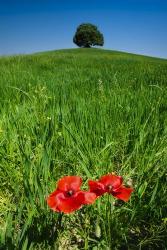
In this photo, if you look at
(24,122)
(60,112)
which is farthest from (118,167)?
(24,122)

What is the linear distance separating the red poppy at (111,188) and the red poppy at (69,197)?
58mm

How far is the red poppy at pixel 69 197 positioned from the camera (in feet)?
3.77

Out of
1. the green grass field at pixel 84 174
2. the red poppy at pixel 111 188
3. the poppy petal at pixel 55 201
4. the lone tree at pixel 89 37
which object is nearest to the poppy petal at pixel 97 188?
the red poppy at pixel 111 188

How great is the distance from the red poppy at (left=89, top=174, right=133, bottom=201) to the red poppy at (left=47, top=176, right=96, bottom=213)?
0.19ft

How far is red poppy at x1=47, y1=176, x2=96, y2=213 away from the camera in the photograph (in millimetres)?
1150

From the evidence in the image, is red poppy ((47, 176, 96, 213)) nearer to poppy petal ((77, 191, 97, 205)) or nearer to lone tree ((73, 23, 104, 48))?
poppy petal ((77, 191, 97, 205))

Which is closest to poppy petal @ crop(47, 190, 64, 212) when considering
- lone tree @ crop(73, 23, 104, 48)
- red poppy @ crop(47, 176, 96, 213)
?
red poppy @ crop(47, 176, 96, 213)

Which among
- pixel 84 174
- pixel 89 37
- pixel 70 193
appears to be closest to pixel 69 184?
pixel 70 193

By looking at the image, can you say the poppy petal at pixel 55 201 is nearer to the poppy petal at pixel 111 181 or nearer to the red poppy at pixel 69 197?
the red poppy at pixel 69 197

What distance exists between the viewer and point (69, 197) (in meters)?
1.20

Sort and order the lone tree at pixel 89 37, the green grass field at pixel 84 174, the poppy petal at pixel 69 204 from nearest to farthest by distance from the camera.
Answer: the poppy petal at pixel 69 204
the green grass field at pixel 84 174
the lone tree at pixel 89 37

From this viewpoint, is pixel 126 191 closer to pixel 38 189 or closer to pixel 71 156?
pixel 38 189

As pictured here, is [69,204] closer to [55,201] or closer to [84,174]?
[55,201]

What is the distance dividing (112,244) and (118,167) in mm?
857
